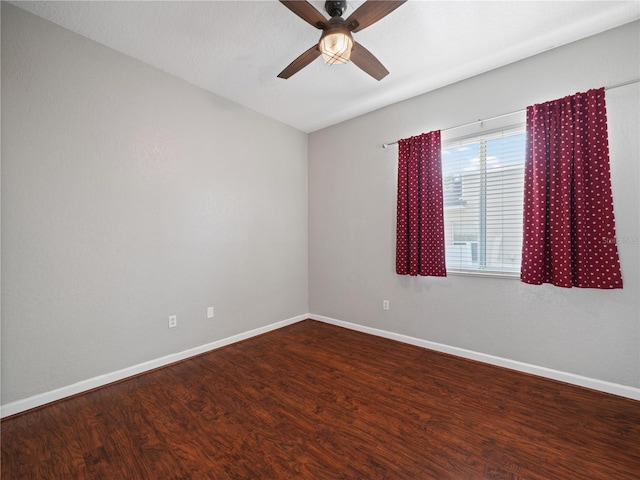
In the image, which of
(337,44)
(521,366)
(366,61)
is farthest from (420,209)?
(337,44)

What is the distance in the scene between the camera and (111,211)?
229cm

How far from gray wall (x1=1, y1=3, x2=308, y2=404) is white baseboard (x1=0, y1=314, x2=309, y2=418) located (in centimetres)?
5

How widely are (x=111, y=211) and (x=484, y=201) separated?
3.34 metres

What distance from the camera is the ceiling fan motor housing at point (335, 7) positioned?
1.76 metres

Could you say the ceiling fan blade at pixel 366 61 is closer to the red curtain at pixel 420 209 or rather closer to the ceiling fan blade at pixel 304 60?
the ceiling fan blade at pixel 304 60

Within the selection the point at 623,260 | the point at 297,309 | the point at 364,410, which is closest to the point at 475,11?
the point at 623,260

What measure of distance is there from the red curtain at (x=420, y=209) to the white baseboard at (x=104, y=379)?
210 centimetres

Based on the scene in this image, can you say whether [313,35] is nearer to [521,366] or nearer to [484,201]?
[484,201]

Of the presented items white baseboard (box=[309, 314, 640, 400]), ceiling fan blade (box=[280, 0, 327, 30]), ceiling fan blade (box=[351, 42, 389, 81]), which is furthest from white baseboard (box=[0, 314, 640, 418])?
ceiling fan blade (box=[280, 0, 327, 30])

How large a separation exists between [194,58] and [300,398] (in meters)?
2.93

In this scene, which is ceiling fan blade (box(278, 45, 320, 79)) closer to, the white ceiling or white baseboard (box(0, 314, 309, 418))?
the white ceiling

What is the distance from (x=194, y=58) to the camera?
2.40m

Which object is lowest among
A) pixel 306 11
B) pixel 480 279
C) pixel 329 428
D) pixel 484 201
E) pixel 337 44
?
pixel 329 428

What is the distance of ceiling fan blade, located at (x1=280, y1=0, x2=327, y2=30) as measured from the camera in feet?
5.01
